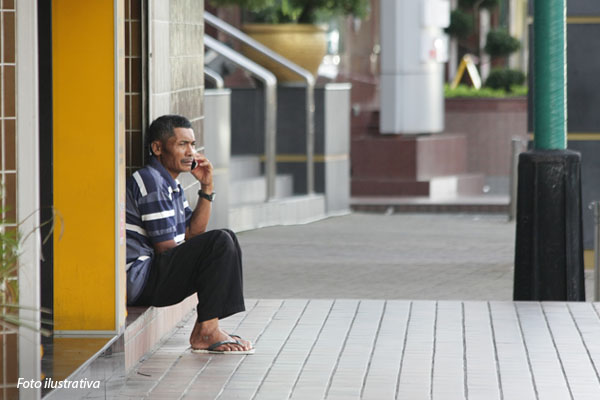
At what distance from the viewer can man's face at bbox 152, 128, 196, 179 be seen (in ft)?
23.7

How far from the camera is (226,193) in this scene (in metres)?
13.7

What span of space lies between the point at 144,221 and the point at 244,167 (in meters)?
8.61

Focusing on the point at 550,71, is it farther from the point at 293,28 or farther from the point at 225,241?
the point at 293,28

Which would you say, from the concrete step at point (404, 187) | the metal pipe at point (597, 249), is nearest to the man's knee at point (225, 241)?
the metal pipe at point (597, 249)

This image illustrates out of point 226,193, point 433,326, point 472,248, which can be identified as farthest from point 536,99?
point 226,193

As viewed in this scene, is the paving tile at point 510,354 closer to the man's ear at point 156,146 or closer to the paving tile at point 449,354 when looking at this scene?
the paving tile at point 449,354

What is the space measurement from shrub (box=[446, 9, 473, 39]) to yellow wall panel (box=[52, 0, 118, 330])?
20.5 metres

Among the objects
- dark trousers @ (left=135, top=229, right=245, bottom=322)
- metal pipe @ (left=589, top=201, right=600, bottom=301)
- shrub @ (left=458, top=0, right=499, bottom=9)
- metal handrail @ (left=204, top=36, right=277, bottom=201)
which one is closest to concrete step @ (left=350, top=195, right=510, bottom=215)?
metal handrail @ (left=204, top=36, right=277, bottom=201)

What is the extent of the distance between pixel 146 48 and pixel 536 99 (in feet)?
8.56

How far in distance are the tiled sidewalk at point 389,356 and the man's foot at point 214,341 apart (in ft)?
0.16

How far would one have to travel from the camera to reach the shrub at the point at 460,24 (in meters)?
26.5

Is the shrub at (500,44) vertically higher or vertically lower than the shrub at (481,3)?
lower

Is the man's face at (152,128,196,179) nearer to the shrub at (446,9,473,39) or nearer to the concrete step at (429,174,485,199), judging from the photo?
the concrete step at (429,174,485,199)

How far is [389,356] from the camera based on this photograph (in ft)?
23.0
